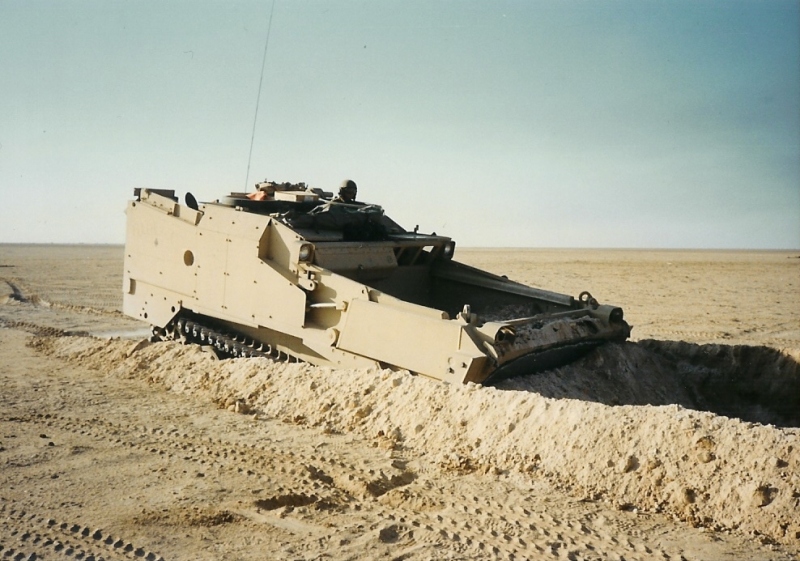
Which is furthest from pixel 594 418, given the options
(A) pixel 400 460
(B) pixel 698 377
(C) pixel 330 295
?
(B) pixel 698 377

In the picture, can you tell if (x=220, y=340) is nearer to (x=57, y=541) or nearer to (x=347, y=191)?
(x=347, y=191)

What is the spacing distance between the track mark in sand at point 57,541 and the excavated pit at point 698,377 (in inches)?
183

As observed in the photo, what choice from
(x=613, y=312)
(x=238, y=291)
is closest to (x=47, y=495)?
(x=238, y=291)

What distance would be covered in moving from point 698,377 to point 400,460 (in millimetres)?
4414

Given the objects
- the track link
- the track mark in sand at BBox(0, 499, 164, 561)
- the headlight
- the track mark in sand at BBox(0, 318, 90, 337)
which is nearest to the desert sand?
the track mark in sand at BBox(0, 499, 164, 561)

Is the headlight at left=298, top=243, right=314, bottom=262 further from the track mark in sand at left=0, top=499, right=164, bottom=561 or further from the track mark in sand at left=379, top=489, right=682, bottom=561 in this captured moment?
the track mark in sand at left=0, top=499, right=164, bottom=561

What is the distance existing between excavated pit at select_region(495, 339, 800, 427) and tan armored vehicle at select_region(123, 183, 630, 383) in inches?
9.9

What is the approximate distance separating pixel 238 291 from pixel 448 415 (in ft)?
10.9

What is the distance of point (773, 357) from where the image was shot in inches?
345

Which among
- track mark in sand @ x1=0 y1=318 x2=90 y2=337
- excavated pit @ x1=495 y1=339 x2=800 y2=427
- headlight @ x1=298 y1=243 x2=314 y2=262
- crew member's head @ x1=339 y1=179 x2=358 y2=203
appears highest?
crew member's head @ x1=339 y1=179 x2=358 y2=203

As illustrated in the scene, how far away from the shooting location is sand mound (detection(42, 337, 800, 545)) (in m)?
4.89

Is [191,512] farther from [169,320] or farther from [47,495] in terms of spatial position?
[169,320]

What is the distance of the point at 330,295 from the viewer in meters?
7.96

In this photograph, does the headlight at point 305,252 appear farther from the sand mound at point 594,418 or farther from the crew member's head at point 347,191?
the crew member's head at point 347,191
